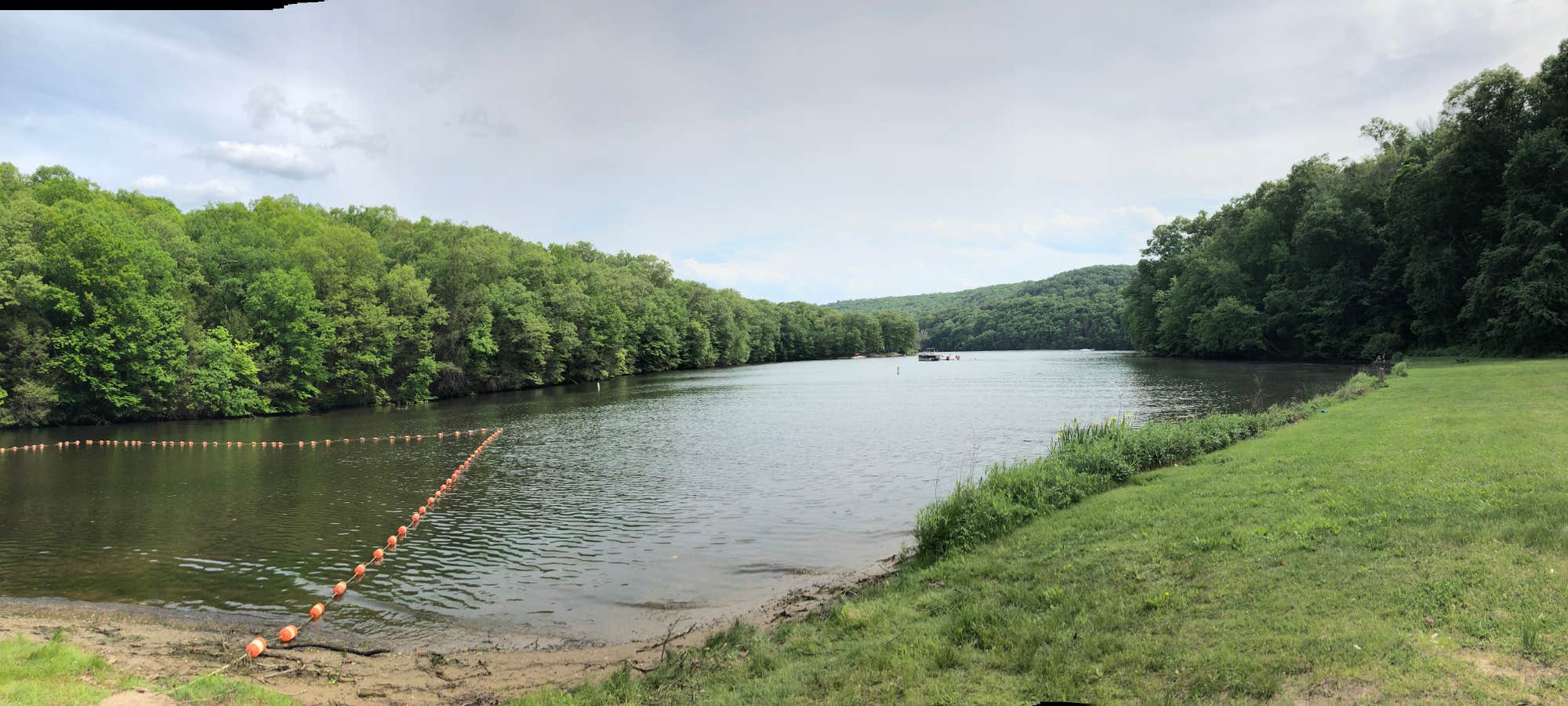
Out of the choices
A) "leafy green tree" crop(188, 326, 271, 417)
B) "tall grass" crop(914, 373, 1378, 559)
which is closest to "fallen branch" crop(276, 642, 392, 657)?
"tall grass" crop(914, 373, 1378, 559)

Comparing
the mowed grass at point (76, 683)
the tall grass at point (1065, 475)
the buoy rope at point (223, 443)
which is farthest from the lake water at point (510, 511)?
the mowed grass at point (76, 683)

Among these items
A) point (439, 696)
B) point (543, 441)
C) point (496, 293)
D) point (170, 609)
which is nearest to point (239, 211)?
point (496, 293)

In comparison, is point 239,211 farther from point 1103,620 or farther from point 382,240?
point 1103,620

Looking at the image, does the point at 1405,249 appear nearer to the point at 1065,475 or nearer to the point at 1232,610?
the point at 1065,475

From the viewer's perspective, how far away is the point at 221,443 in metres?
35.0

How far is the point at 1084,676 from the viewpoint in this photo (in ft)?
23.2

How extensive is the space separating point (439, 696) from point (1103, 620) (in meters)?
7.73

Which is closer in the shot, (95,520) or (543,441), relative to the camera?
(95,520)

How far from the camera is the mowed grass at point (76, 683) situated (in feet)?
26.2

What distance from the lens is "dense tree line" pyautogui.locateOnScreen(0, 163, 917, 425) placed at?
139 ft

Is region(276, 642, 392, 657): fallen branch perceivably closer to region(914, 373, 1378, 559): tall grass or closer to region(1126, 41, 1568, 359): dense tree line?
region(914, 373, 1378, 559): tall grass

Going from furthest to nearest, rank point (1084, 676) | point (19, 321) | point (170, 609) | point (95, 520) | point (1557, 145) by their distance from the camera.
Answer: point (1557, 145)
point (19, 321)
point (95, 520)
point (170, 609)
point (1084, 676)

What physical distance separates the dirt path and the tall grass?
70.0 inches

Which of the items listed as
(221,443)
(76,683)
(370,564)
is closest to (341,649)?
(76,683)
